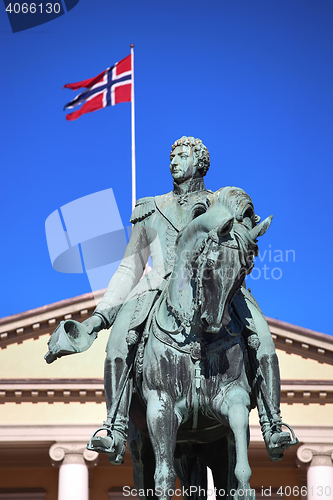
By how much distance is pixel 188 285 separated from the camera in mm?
5996

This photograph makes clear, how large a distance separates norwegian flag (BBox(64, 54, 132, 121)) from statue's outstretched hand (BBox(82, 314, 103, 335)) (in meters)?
22.1

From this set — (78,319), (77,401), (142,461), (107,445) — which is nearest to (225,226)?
(107,445)

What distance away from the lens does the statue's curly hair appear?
6.70 metres

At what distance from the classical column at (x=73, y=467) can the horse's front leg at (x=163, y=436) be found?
80.7ft

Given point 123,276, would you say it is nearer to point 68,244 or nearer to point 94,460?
point 68,244

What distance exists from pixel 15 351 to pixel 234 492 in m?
27.7

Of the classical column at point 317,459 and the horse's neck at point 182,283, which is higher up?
the classical column at point 317,459

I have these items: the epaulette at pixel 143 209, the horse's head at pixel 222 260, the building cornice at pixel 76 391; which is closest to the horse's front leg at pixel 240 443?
the horse's head at pixel 222 260

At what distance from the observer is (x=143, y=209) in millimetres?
6883

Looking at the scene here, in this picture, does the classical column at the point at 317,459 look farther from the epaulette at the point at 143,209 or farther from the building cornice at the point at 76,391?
the epaulette at the point at 143,209


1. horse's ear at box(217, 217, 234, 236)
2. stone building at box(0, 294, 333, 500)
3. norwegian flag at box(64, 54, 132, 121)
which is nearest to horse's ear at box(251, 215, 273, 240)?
horse's ear at box(217, 217, 234, 236)

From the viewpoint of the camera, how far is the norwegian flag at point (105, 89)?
2809 cm

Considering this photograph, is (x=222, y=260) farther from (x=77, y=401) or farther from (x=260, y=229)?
(x=77, y=401)

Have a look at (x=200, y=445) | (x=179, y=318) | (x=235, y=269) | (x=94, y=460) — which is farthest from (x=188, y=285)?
(x=94, y=460)
